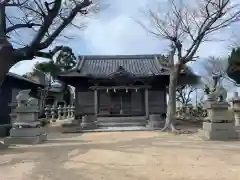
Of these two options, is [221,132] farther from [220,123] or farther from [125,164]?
[125,164]

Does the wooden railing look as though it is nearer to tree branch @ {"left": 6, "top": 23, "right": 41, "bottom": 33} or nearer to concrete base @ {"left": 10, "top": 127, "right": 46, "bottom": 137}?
concrete base @ {"left": 10, "top": 127, "right": 46, "bottom": 137}

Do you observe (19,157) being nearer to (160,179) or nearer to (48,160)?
(48,160)

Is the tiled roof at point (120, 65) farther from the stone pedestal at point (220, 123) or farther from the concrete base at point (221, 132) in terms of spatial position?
the concrete base at point (221, 132)

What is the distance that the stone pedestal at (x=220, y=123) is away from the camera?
13.9 m

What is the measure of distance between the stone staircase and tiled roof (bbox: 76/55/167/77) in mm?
3583

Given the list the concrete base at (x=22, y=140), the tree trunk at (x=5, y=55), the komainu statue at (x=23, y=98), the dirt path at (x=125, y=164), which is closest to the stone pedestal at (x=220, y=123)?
the dirt path at (x=125, y=164)

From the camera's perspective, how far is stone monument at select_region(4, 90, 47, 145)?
525 inches

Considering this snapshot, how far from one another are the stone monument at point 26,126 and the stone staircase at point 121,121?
10.2m

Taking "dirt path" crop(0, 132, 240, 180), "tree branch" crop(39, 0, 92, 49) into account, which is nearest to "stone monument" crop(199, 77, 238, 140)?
"dirt path" crop(0, 132, 240, 180)

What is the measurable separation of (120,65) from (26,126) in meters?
16.4

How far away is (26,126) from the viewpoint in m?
13.5

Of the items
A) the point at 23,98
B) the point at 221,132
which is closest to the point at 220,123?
the point at 221,132

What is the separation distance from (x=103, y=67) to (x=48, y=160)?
808 inches

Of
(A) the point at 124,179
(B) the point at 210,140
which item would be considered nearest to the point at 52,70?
(B) the point at 210,140
